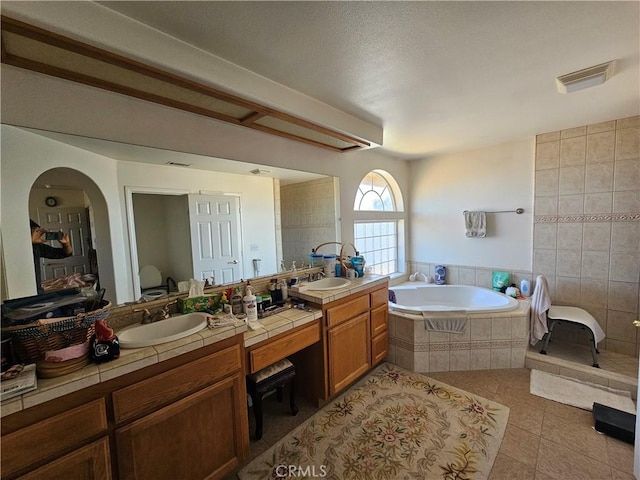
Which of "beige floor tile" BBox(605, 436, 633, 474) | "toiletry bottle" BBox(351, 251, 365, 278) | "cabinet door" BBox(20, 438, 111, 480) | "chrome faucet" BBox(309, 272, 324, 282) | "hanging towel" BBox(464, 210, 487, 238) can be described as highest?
"hanging towel" BBox(464, 210, 487, 238)

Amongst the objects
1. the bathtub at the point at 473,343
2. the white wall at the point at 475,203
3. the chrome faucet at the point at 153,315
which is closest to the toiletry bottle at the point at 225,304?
the chrome faucet at the point at 153,315

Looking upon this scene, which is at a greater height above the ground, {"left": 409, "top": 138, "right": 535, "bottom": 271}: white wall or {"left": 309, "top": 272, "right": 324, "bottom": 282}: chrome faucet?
{"left": 409, "top": 138, "right": 535, "bottom": 271}: white wall

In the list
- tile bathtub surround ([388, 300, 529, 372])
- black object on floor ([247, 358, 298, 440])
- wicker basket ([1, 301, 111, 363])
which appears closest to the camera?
wicker basket ([1, 301, 111, 363])

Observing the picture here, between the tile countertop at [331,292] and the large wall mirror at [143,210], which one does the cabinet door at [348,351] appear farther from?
the large wall mirror at [143,210]

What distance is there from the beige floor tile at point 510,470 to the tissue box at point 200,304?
198 cm

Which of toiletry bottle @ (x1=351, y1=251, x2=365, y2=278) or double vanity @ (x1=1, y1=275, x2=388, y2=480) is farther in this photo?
toiletry bottle @ (x1=351, y1=251, x2=365, y2=278)

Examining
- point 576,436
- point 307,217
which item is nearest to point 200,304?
point 307,217

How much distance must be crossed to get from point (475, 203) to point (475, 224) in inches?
11.7

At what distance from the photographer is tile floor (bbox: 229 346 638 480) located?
153 cm

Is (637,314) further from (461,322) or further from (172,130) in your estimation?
(172,130)

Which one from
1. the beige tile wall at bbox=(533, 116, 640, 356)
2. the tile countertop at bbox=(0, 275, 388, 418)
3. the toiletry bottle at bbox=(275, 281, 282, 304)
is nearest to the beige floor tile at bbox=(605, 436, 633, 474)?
the beige tile wall at bbox=(533, 116, 640, 356)

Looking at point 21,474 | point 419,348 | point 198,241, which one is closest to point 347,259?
point 419,348

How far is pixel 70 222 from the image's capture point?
4.59ft

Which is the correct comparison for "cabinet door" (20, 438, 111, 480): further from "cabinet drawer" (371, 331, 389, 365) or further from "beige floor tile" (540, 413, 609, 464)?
"beige floor tile" (540, 413, 609, 464)
